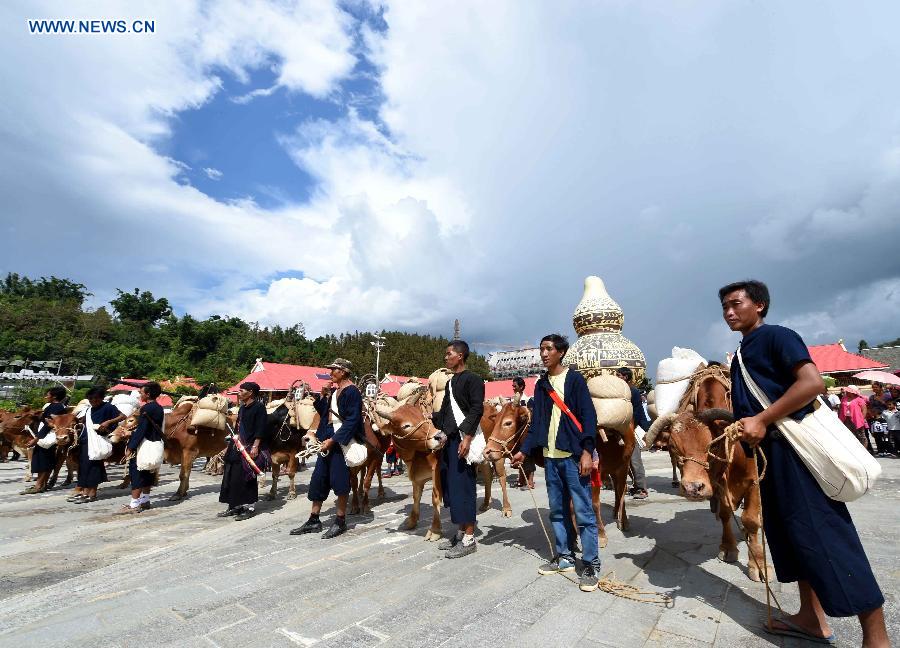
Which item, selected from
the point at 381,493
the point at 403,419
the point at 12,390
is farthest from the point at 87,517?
the point at 12,390

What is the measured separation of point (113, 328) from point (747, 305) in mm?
66049

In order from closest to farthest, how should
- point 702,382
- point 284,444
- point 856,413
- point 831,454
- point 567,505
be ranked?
1. point 831,454
2. point 567,505
3. point 702,382
4. point 284,444
5. point 856,413

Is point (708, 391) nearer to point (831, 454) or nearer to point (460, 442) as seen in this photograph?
point (831, 454)

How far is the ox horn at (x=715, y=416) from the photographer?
3.23 metres

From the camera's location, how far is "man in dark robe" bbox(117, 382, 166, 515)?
716 cm

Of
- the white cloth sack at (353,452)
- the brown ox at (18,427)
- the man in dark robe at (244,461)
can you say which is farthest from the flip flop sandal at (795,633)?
the brown ox at (18,427)

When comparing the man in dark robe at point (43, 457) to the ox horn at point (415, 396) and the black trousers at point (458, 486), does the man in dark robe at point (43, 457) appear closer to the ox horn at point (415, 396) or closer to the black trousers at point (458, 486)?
the ox horn at point (415, 396)

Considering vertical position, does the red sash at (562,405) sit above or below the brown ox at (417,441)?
above

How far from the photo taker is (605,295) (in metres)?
10.6

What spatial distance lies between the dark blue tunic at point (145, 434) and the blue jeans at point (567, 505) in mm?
6992

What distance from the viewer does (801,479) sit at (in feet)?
7.97

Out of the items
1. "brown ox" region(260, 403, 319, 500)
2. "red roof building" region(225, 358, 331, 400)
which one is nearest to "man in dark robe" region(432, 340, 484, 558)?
"brown ox" region(260, 403, 319, 500)

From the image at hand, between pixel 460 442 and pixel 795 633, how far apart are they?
2.99 m

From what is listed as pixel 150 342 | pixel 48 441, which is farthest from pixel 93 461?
pixel 150 342
